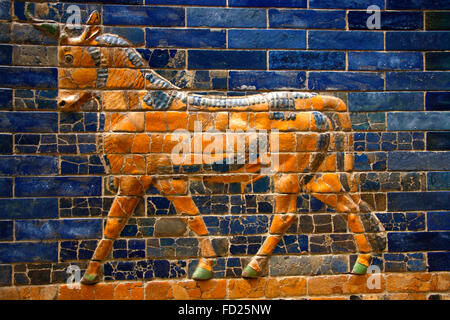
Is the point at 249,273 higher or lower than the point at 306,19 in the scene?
lower

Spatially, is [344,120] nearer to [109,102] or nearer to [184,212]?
[184,212]

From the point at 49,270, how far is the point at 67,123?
46.8 inches

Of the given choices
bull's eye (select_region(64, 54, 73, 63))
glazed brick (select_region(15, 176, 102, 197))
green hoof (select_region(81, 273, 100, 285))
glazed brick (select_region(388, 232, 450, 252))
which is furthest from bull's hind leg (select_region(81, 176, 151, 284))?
glazed brick (select_region(388, 232, 450, 252))

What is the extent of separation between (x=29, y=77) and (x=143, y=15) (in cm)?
105

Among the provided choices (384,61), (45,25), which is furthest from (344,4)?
(45,25)

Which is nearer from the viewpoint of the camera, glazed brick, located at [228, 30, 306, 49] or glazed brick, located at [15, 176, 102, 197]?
glazed brick, located at [15, 176, 102, 197]

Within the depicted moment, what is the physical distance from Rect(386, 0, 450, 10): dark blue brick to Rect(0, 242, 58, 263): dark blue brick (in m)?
3.46

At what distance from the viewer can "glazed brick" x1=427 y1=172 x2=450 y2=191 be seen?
3.57 m

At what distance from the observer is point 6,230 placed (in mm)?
3357

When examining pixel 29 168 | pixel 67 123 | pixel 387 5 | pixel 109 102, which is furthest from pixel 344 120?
pixel 29 168

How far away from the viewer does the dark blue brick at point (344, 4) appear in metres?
3.58

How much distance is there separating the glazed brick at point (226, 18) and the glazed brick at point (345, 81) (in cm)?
64

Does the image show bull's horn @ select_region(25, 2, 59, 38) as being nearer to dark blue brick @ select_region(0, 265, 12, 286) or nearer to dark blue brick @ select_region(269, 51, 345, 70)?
dark blue brick @ select_region(269, 51, 345, 70)

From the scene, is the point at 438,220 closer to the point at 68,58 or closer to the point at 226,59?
the point at 226,59
